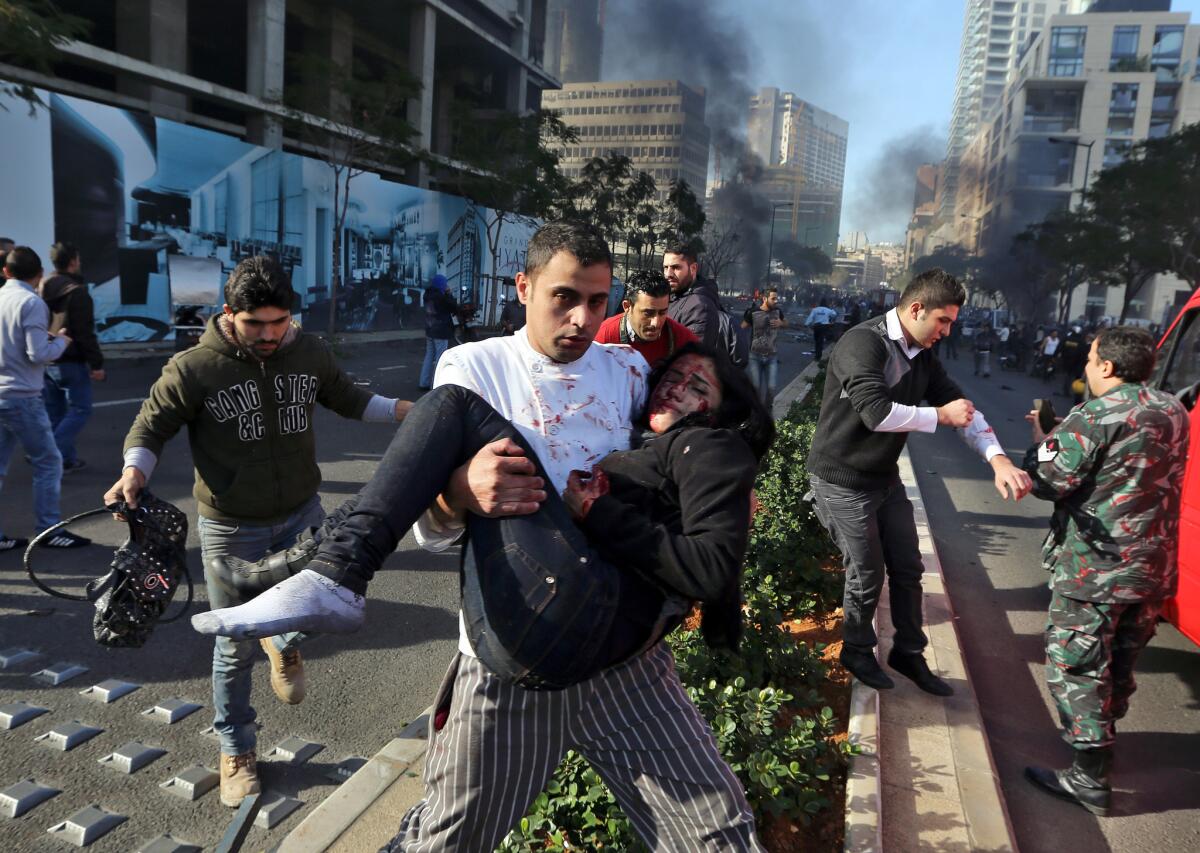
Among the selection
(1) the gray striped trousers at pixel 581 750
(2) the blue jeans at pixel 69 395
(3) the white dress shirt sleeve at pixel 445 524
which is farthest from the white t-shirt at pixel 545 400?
(2) the blue jeans at pixel 69 395

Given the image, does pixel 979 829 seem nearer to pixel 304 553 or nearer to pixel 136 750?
pixel 304 553

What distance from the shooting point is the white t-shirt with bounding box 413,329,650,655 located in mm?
1696

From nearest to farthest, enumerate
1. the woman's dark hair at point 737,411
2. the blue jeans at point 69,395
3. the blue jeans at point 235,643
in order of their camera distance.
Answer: the woman's dark hair at point 737,411
the blue jeans at point 235,643
the blue jeans at point 69,395

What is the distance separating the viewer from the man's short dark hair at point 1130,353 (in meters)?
Answer: 3.19

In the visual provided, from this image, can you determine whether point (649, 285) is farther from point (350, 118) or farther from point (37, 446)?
point (350, 118)

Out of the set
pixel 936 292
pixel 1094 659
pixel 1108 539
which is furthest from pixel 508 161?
pixel 1094 659

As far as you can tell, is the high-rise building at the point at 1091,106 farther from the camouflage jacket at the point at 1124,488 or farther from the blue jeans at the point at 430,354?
the camouflage jacket at the point at 1124,488

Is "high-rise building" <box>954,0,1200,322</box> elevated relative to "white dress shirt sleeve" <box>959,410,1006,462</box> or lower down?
elevated

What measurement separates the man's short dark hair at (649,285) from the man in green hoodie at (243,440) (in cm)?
160

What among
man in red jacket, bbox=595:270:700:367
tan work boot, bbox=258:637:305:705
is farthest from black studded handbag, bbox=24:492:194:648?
man in red jacket, bbox=595:270:700:367

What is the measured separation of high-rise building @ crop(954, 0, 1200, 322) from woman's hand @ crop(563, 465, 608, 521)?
88.6 m

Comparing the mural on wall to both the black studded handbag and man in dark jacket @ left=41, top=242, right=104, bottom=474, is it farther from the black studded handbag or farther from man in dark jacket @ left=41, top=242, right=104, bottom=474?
the black studded handbag

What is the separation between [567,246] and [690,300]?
4.12 m

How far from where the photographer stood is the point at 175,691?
3598 mm
